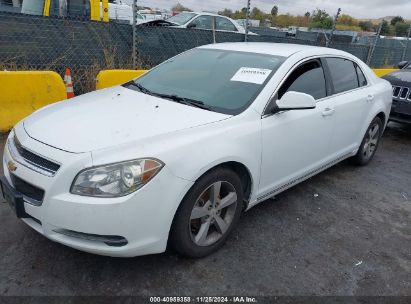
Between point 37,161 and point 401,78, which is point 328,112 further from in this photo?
point 401,78

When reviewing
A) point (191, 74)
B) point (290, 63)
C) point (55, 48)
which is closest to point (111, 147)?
point (191, 74)

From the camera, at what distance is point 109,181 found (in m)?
2.10

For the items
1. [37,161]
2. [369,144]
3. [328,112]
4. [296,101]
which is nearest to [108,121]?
[37,161]

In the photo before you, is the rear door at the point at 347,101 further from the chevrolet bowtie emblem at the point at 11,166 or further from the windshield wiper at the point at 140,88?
the chevrolet bowtie emblem at the point at 11,166

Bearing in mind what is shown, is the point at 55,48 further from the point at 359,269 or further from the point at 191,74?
the point at 359,269

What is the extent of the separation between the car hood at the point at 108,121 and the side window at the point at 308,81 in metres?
0.83

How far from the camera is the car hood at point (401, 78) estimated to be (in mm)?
6031

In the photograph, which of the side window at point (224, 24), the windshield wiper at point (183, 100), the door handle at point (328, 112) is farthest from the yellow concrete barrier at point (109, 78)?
the side window at point (224, 24)

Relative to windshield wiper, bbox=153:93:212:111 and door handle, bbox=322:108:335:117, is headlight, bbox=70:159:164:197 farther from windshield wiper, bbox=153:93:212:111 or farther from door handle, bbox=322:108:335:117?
door handle, bbox=322:108:335:117

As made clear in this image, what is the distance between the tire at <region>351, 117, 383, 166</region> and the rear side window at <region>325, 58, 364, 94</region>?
0.76 metres

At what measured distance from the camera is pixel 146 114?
2656 mm

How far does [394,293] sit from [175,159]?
6.01 feet

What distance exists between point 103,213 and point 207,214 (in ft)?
2.69

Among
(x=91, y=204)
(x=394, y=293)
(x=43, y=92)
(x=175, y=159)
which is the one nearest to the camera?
(x=91, y=204)
